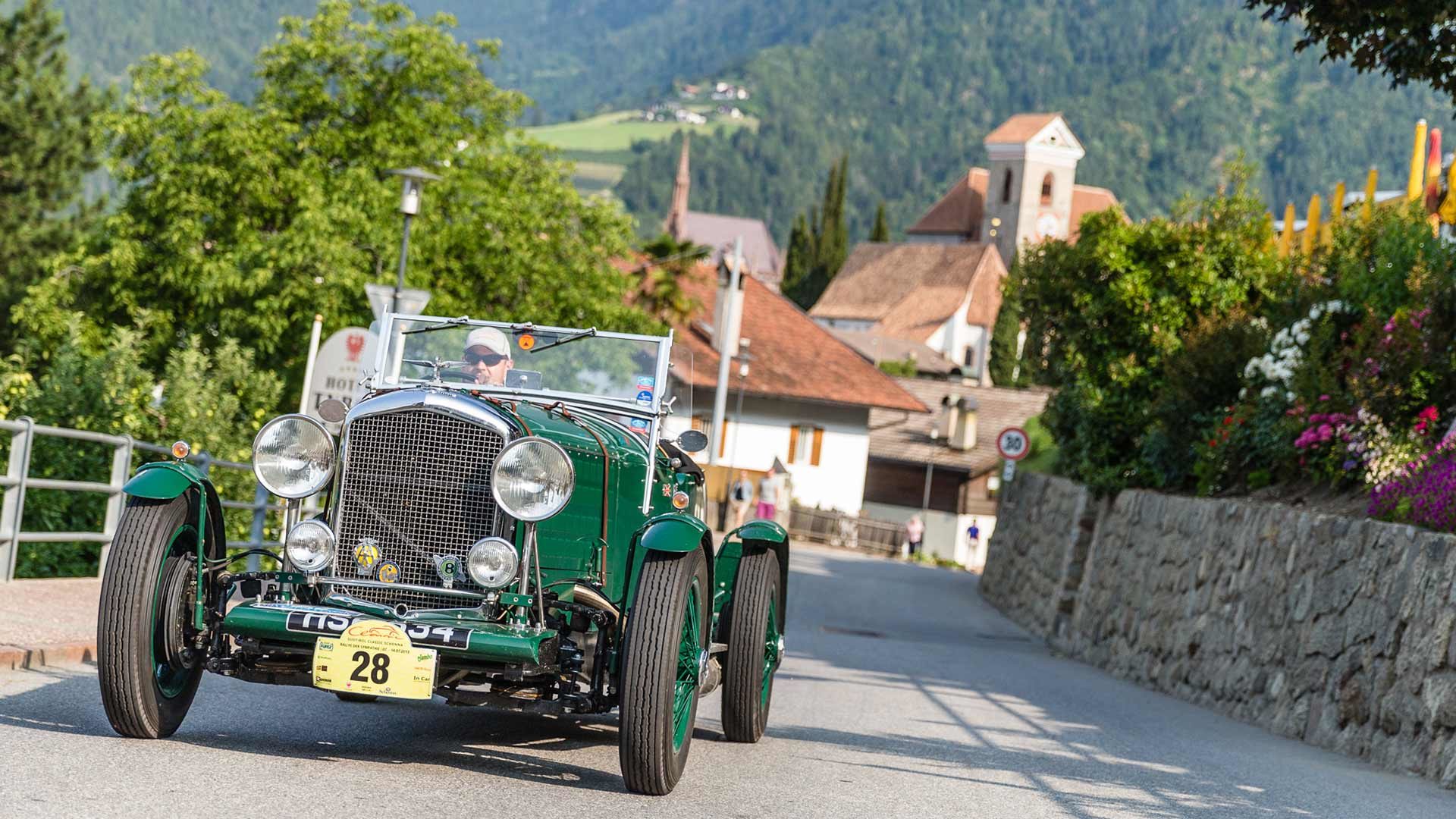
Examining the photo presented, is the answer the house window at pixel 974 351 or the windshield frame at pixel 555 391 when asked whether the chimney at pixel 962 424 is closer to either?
the house window at pixel 974 351

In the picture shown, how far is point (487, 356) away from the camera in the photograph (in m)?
8.27

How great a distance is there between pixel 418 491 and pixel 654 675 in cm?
124

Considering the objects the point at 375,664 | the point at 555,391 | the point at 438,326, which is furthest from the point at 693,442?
the point at 375,664

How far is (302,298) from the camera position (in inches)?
1142

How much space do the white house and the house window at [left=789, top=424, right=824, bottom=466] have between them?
0.09ft

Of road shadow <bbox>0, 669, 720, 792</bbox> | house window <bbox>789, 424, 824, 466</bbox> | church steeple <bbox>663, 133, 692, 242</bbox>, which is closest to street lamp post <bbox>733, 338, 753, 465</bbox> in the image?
house window <bbox>789, 424, 824, 466</bbox>

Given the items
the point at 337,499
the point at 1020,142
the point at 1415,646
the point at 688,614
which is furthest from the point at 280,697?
the point at 1020,142

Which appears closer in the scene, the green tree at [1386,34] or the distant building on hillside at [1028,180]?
the green tree at [1386,34]

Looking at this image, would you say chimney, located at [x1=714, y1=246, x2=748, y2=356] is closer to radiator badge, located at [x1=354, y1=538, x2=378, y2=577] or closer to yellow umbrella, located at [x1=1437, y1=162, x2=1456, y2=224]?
yellow umbrella, located at [x1=1437, y1=162, x2=1456, y2=224]

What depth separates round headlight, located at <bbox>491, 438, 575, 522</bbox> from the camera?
6656 millimetres

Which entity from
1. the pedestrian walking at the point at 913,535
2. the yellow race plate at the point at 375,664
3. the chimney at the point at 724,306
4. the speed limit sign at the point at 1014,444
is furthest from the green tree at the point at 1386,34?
the pedestrian walking at the point at 913,535

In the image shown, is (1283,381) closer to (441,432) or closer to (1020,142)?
(441,432)

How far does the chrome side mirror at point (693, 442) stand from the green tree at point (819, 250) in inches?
5095

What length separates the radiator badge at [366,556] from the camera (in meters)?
6.82
